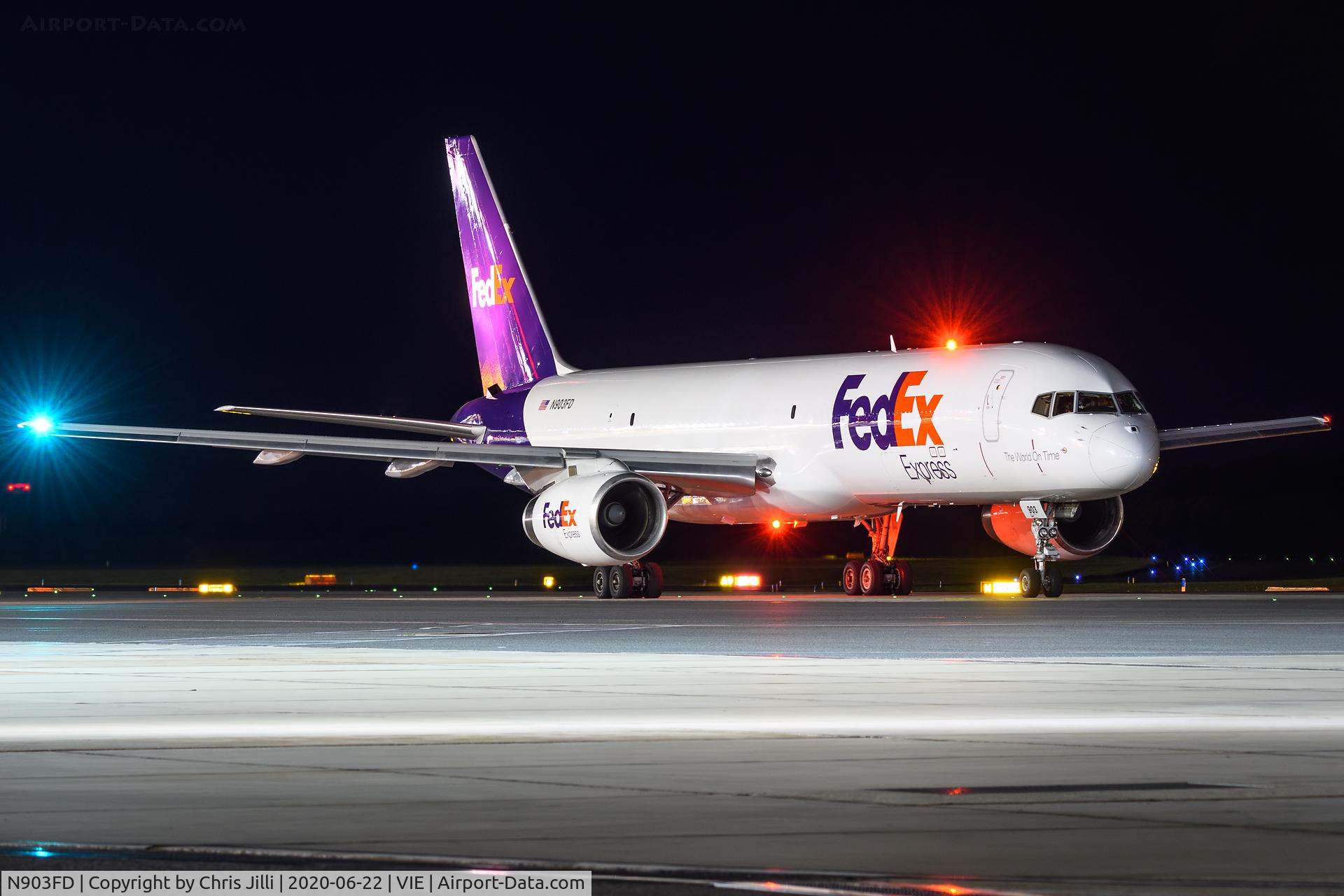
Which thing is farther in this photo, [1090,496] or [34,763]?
[1090,496]

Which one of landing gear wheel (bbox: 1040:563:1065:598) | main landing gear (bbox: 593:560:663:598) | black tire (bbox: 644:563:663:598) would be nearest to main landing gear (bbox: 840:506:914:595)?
black tire (bbox: 644:563:663:598)

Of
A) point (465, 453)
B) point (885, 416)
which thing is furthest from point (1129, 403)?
point (465, 453)

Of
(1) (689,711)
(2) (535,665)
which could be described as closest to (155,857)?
(1) (689,711)

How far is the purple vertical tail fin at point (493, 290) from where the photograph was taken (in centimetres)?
4612

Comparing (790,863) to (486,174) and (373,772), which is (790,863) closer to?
(373,772)

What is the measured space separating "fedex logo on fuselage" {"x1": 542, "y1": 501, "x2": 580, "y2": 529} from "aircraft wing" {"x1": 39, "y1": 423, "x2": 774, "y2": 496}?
1.47 meters

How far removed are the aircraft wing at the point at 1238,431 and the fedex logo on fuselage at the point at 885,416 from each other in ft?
15.3

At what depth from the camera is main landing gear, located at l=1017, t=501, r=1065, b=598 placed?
33.0 m

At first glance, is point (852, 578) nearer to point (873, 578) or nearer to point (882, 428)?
point (873, 578)

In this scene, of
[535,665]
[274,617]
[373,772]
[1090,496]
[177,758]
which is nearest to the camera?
[373,772]

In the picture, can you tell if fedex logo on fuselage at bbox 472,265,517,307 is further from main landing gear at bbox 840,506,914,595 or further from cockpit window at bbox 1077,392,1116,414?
cockpit window at bbox 1077,392,1116,414

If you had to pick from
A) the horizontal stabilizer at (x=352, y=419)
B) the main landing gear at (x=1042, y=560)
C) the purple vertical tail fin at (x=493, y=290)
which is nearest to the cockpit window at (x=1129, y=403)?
the main landing gear at (x=1042, y=560)

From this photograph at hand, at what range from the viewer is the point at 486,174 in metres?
47.4

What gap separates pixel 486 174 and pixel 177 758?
129 feet
